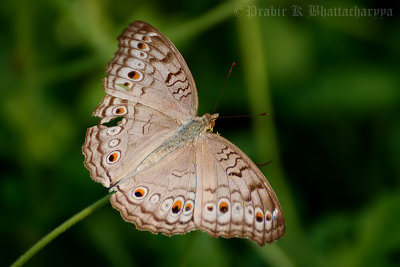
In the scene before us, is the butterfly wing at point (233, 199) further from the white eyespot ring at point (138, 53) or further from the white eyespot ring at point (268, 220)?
the white eyespot ring at point (138, 53)

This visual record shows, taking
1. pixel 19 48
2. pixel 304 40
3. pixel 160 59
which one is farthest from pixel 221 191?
pixel 304 40

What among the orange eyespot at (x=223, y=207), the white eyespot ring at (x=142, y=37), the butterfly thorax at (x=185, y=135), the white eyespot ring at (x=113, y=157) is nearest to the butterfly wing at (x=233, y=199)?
the orange eyespot at (x=223, y=207)

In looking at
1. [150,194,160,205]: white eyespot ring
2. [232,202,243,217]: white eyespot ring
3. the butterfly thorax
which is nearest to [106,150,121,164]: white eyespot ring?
the butterfly thorax

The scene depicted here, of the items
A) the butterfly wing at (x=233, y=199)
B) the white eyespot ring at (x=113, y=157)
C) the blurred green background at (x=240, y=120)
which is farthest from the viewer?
the blurred green background at (x=240, y=120)

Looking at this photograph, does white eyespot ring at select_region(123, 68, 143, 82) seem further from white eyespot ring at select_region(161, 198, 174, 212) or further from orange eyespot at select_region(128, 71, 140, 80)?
white eyespot ring at select_region(161, 198, 174, 212)

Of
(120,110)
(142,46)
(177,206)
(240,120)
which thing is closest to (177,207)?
(177,206)

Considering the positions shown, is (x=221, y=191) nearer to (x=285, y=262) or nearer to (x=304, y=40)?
(x=285, y=262)
